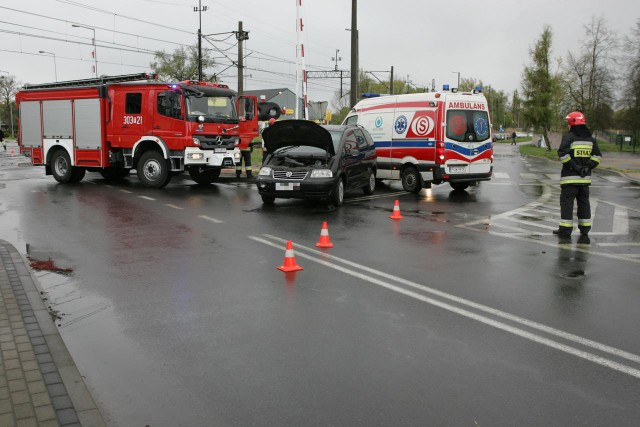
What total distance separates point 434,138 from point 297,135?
4.12 m

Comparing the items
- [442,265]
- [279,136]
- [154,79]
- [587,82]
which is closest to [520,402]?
[442,265]

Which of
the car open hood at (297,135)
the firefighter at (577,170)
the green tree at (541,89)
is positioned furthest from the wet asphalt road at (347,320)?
the green tree at (541,89)

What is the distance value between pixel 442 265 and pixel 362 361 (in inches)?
135

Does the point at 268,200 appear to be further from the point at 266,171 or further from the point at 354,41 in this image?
the point at 354,41

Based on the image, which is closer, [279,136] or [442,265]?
[442,265]

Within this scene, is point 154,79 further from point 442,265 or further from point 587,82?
point 587,82

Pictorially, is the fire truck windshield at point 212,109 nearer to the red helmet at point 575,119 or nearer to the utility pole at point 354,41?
the utility pole at point 354,41

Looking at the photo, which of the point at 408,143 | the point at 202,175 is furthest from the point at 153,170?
the point at 408,143

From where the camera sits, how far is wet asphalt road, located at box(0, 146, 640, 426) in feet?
12.1

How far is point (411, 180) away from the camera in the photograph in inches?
635

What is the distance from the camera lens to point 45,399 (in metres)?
A: 3.60

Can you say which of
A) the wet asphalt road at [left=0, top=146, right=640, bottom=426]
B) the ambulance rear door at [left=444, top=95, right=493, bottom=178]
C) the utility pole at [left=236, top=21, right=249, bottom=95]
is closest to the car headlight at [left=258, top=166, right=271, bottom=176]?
A: the wet asphalt road at [left=0, top=146, right=640, bottom=426]

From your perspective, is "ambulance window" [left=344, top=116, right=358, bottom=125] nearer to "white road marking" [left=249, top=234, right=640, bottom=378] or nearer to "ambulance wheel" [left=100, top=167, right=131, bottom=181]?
"ambulance wheel" [left=100, top=167, right=131, bottom=181]

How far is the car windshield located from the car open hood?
404cm
